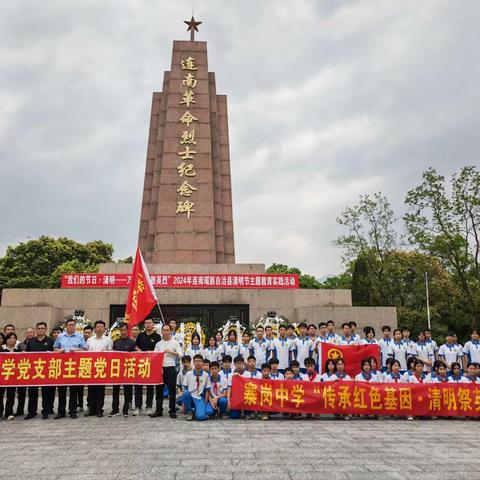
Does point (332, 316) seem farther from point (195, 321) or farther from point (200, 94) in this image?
point (200, 94)

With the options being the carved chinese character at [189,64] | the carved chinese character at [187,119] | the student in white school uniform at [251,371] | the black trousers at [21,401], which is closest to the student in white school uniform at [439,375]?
the student in white school uniform at [251,371]

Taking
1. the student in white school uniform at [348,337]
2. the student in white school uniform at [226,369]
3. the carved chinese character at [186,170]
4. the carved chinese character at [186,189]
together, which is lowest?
the student in white school uniform at [226,369]

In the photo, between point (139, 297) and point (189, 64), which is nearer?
point (139, 297)

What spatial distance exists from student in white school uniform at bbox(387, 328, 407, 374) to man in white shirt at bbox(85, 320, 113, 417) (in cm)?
479

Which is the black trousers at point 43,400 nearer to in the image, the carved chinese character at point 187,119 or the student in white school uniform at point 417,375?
the student in white school uniform at point 417,375

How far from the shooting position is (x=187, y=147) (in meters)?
16.7

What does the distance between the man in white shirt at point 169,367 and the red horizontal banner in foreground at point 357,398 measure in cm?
87

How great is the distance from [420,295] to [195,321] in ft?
52.3

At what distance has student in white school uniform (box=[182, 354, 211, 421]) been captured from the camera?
6.85 meters

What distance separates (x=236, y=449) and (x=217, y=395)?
2.24 metres

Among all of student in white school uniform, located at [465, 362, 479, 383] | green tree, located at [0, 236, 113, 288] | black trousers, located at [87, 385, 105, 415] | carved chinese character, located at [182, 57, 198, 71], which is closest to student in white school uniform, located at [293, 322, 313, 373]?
student in white school uniform, located at [465, 362, 479, 383]

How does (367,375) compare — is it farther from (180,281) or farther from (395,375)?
(180,281)

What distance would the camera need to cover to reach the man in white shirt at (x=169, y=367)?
700 centimetres

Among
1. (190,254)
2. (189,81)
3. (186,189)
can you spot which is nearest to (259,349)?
(190,254)
